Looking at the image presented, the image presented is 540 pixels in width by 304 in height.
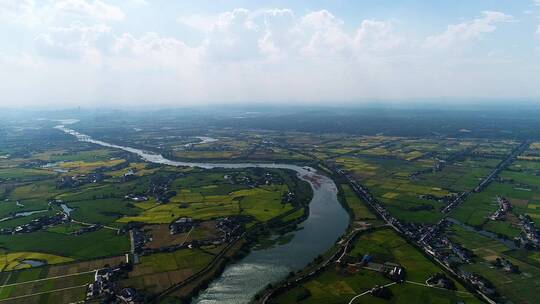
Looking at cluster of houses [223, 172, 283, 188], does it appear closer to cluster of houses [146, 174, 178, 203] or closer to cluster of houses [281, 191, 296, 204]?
cluster of houses [281, 191, 296, 204]

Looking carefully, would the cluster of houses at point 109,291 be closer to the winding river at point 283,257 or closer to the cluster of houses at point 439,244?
the winding river at point 283,257

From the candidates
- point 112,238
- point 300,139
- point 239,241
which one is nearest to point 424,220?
point 239,241

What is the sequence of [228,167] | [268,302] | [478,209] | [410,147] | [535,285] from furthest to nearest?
[410,147] < [228,167] < [478,209] < [535,285] < [268,302]

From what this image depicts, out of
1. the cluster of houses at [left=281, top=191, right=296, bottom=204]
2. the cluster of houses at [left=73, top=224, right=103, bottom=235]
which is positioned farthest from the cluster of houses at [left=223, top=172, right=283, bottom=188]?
the cluster of houses at [left=73, top=224, right=103, bottom=235]

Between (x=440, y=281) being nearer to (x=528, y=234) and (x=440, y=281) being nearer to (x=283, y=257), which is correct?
(x=283, y=257)

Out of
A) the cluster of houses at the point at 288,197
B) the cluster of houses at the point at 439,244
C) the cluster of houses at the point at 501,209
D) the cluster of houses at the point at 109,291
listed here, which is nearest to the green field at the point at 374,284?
the cluster of houses at the point at 439,244

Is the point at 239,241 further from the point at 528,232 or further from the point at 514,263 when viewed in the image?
the point at 528,232

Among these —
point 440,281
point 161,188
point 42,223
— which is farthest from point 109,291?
point 161,188
